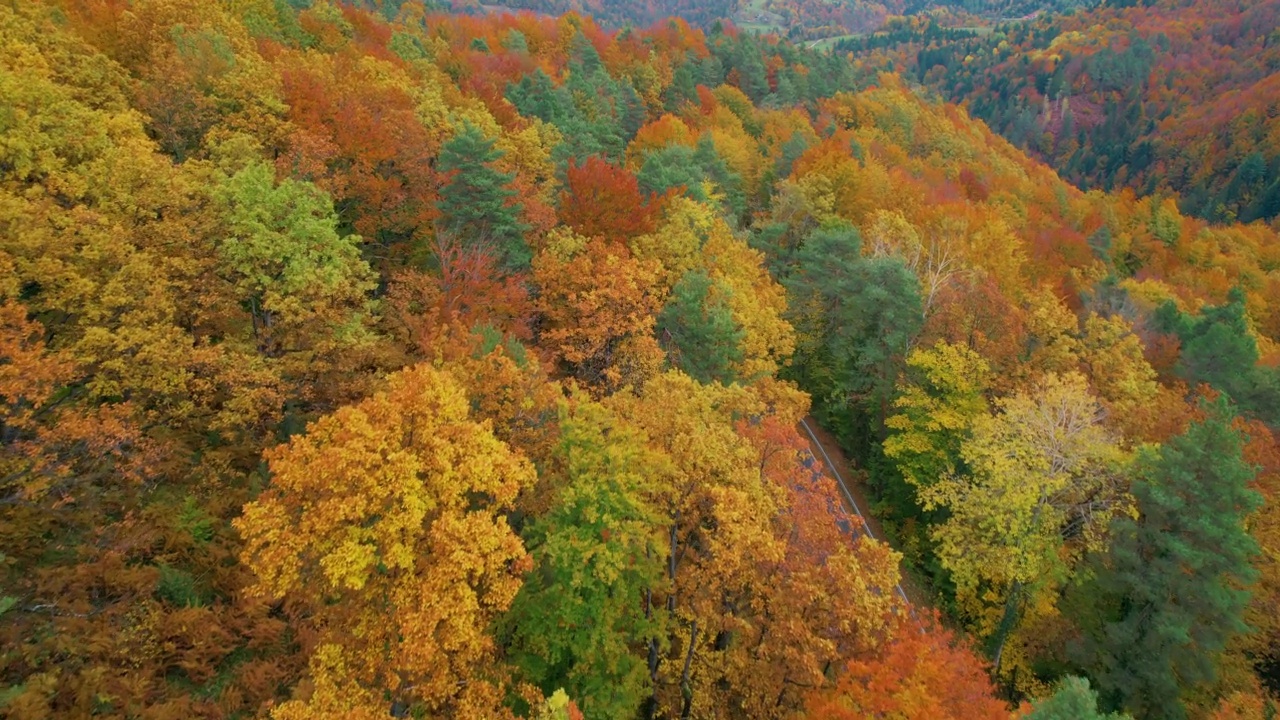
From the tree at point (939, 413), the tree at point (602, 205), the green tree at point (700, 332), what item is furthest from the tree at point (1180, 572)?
the tree at point (602, 205)

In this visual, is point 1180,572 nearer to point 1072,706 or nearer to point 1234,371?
point 1072,706

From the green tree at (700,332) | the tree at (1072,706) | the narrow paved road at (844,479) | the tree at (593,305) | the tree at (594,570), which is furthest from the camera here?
the narrow paved road at (844,479)

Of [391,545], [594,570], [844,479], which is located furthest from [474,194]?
[844,479]

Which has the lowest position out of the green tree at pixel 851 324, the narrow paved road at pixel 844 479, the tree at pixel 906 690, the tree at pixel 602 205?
the narrow paved road at pixel 844 479

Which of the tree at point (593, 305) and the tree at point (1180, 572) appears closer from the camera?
the tree at point (1180, 572)

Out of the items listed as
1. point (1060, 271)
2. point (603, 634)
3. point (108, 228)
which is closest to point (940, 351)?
point (603, 634)

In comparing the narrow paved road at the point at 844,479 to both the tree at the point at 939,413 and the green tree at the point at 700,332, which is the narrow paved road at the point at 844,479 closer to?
the tree at the point at 939,413

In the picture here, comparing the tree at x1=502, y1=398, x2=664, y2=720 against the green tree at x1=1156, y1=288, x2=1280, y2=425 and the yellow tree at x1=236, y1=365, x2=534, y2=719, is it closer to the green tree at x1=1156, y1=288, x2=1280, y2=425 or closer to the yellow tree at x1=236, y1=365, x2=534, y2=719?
the yellow tree at x1=236, y1=365, x2=534, y2=719
